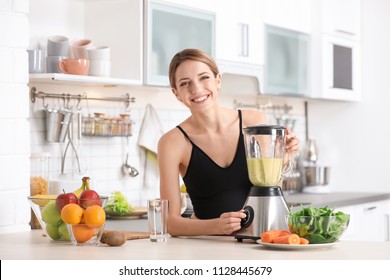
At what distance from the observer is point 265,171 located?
2578 millimetres

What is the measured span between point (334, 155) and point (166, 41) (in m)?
2.00

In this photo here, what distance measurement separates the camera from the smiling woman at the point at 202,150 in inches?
109

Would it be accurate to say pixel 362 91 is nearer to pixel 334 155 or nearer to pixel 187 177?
pixel 334 155

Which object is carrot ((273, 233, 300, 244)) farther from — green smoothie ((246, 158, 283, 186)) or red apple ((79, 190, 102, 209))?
red apple ((79, 190, 102, 209))

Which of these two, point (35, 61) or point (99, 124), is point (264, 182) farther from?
point (99, 124)

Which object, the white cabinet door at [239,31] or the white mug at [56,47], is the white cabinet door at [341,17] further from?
the white mug at [56,47]

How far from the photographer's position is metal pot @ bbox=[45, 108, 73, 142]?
376 cm

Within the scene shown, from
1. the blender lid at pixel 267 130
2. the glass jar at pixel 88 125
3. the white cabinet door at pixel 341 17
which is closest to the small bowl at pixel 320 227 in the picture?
the blender lid at pixel 267 130

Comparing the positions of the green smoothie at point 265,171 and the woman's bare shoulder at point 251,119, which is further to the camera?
the woman's bare shoulder at point 251,119

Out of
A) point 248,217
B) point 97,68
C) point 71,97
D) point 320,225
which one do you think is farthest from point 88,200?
point 71,97

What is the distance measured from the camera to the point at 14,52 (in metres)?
3.07

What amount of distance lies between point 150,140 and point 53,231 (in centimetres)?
171

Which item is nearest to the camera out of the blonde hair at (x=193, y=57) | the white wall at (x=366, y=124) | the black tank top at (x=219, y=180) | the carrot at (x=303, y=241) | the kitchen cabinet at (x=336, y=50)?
the carrot at (x=303, y=241)
